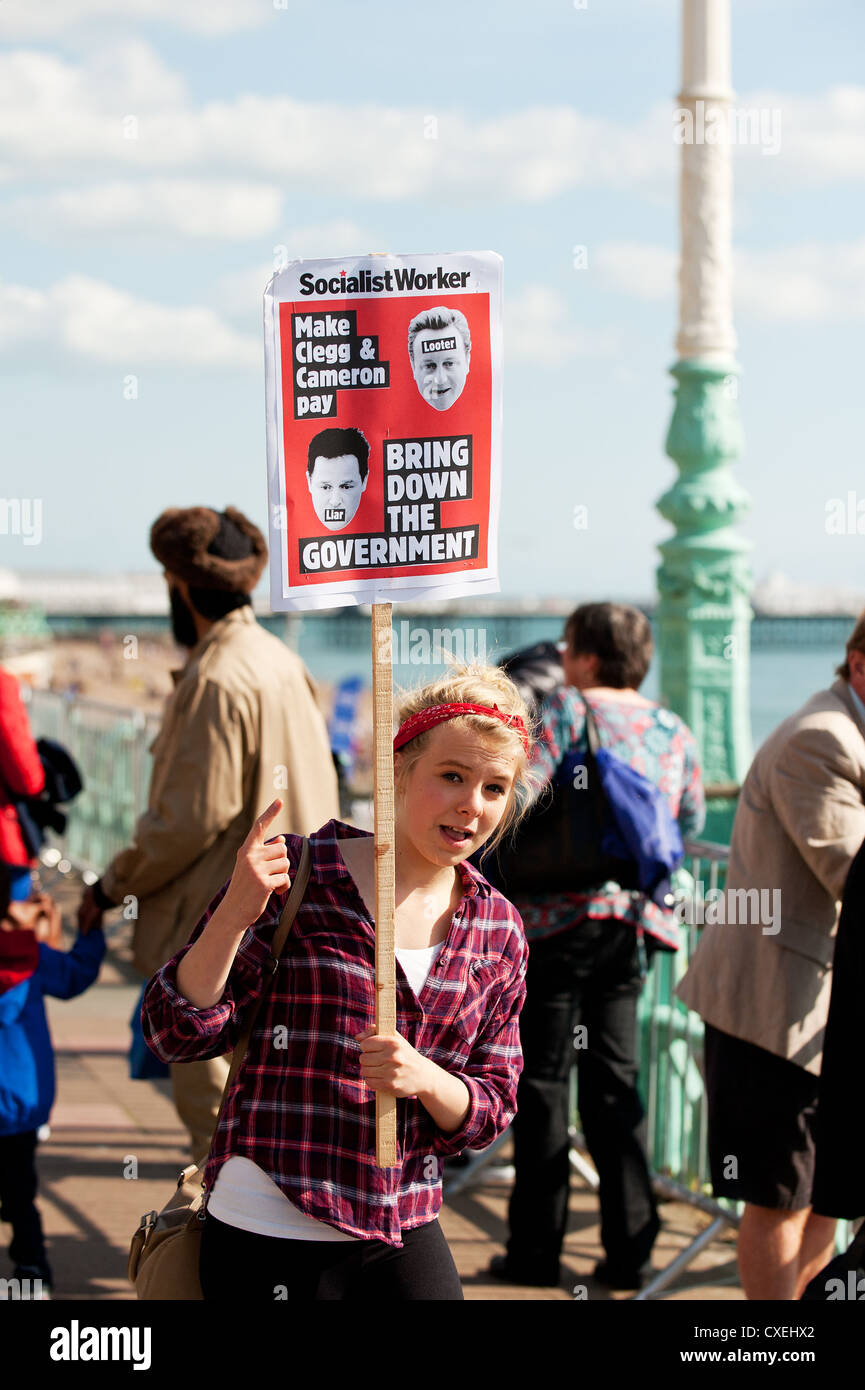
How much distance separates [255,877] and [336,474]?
2.10 ft

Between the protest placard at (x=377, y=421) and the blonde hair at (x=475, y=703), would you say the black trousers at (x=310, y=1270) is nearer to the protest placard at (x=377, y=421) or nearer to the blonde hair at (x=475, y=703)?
the protest placard at (x=377, y=421)

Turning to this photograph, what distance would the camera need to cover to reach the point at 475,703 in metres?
2.55

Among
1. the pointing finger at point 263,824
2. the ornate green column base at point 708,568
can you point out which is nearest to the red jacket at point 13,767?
the pointing finger at point 263,824

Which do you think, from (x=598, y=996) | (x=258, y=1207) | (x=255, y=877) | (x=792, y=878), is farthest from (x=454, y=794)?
(x=598, y=996)

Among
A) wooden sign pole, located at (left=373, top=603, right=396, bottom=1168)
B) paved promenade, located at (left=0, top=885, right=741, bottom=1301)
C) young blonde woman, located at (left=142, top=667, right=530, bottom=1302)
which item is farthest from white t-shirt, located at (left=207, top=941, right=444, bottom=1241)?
Answer: paved promenade, located at (left=0, top=885, right=741, bottom=1301)

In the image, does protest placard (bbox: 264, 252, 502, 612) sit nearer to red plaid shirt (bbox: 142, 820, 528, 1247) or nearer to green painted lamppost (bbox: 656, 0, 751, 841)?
red plaid shirt (bbox: 142, 820, 528, 1247)

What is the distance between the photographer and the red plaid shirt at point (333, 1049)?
7.73 ft

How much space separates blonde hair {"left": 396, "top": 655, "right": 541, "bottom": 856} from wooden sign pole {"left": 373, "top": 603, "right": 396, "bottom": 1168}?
23 cm

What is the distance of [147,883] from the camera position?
434 centimetres

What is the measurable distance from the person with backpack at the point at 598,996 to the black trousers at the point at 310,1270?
2.16 meters

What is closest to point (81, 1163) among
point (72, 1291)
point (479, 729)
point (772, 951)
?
point (72, 1291)

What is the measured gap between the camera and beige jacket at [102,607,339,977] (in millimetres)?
4258

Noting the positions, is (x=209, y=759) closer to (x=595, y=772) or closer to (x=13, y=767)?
(x=13, y=767)
